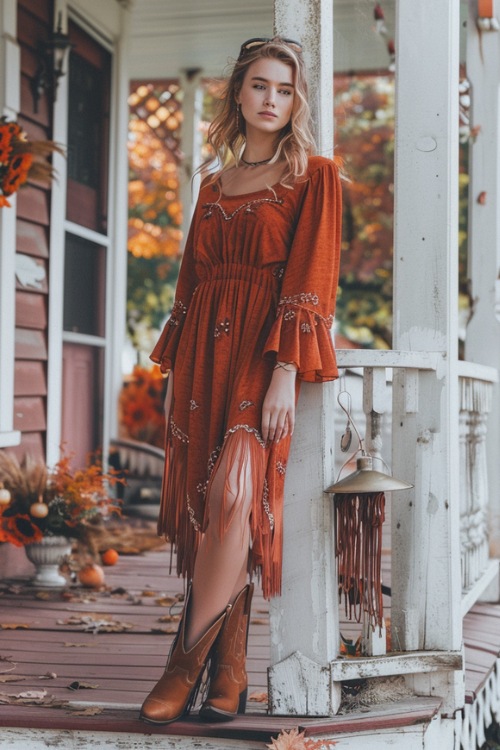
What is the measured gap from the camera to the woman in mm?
2248

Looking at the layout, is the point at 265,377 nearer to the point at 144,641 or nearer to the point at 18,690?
the point at 18,690

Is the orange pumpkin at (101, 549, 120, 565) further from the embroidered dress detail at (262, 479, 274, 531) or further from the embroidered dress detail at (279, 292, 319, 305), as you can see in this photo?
the embroidered dress detail at (279, 292, 319, 305)

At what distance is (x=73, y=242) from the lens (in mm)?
5129

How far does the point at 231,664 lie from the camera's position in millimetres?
2322

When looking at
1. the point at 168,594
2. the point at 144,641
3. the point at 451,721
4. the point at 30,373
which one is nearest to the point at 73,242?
the point at 30,373

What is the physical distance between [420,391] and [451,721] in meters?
0.80

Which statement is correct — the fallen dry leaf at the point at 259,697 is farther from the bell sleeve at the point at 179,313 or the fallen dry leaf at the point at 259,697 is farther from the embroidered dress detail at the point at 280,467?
the bell sleeve at the point at 179,313

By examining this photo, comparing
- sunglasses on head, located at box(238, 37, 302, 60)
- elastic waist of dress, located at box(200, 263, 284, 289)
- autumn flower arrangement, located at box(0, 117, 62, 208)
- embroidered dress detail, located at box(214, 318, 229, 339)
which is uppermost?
autumn flower arrangement, located at box(0, 117, 62, 208)

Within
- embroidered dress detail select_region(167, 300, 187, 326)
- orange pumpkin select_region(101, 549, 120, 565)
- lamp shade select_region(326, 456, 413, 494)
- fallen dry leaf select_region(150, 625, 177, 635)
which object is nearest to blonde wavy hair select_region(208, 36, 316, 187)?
embroidered dress detail select_region(167, 300, 187, 326)

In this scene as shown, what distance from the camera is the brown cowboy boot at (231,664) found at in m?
2.28

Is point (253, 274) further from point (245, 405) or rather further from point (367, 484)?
point (367, 484)

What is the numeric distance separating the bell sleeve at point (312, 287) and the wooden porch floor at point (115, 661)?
2.60ft

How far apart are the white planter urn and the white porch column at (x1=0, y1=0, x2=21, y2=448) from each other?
415mm

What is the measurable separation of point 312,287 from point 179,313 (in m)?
0.45
